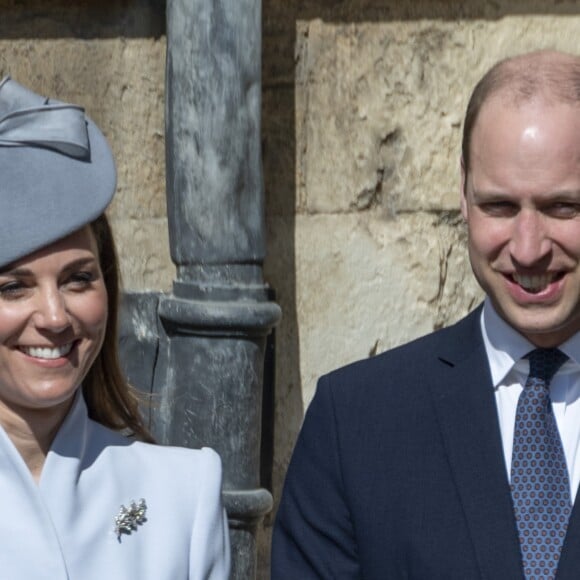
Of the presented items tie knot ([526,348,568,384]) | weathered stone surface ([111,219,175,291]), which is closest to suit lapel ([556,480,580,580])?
tie knot ([526,348,568,384])

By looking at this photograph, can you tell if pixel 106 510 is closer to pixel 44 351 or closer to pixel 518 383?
pixel 44 351

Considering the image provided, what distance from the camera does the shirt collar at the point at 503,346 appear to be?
3100 mm

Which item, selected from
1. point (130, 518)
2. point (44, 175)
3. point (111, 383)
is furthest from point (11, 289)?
point (130, 518)

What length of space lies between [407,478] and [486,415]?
18 centimetres

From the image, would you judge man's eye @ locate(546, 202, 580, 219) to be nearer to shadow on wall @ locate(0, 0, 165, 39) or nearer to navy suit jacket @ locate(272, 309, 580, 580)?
navy suit jacket @ locate(272, 309, 580, 580)

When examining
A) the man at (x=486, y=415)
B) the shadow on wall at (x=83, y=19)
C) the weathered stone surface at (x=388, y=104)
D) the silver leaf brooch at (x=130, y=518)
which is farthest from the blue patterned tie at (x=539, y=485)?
the shadow on wall at (x=83, y=19)

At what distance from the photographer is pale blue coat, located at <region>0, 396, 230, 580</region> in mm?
2889

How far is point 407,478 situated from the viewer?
3135 millimetres

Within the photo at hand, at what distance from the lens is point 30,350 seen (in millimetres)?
2908

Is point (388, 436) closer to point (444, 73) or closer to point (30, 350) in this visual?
point (30, 350)

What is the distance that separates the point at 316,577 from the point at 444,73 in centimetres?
149

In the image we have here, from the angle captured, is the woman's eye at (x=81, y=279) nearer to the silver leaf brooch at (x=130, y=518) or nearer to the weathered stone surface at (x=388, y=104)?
the silver leaf brooch at (x=130, y=518)

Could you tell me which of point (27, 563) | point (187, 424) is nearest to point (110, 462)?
point (27, 563)

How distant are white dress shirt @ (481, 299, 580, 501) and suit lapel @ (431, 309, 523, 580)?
0.07ft
